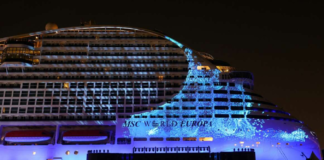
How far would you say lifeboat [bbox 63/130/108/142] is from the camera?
125 ft

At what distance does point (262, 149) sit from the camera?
37781mm

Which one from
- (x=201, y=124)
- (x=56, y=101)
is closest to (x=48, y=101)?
(x=56, y=101)

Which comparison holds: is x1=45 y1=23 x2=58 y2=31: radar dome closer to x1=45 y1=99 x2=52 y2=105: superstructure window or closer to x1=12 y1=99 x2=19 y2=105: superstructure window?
x1=45 y1=99 x2=52 y2=105: superstructure window

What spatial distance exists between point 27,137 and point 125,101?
11262mm

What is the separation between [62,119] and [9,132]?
593 centimetres

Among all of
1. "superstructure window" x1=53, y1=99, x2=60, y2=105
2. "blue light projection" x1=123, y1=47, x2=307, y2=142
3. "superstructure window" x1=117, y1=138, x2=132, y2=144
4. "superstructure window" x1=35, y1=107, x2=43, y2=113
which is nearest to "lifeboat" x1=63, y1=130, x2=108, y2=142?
"superstructure window" x1=117, y1=138, x2=132, y2=144

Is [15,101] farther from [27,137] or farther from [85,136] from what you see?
[85,136]

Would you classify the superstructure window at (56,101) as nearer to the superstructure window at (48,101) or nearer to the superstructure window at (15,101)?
the superstructure window at (48,101)

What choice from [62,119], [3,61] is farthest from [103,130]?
[3,61]

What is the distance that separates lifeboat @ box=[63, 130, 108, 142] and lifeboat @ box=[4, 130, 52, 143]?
7.56ft

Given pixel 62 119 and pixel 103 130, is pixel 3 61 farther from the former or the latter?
pixel 103 130

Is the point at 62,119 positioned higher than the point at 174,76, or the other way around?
the point at 174,76

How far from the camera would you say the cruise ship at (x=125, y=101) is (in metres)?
38.4

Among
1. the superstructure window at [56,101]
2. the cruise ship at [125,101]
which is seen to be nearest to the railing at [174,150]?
the cruise ship at [125,101]
